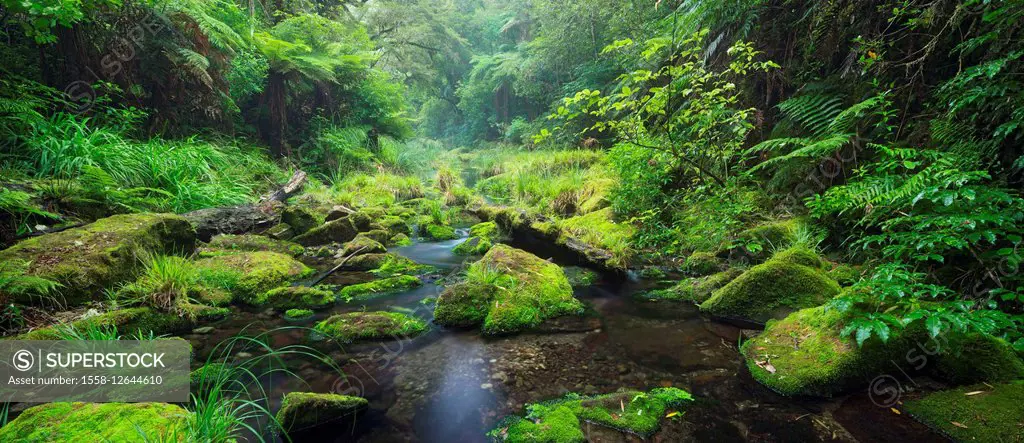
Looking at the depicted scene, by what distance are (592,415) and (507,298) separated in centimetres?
165

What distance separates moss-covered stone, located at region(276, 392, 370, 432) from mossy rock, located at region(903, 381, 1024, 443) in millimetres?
3118

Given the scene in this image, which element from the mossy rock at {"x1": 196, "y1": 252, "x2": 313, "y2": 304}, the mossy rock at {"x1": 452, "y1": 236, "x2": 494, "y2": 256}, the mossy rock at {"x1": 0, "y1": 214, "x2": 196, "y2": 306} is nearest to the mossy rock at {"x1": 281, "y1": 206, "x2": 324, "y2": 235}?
the mossy rock at {"x1": 196, "y1": 252, "x2": 313, "y2": 304}

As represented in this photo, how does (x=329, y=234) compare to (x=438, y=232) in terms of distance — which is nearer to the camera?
(x=329, y=234)

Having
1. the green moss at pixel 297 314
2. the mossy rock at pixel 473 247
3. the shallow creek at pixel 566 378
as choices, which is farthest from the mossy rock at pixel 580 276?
the green moss at pixel 297 314

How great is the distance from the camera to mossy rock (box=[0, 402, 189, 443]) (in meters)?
1.51

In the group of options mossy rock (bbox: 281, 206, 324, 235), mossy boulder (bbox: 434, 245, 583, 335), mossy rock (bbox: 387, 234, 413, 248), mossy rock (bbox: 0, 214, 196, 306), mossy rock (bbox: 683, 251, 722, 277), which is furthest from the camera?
mossy rock (bbox: 387, 234, 413, 248)

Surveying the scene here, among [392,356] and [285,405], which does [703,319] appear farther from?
[285,405]

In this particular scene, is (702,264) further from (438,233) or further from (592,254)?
(438,233)

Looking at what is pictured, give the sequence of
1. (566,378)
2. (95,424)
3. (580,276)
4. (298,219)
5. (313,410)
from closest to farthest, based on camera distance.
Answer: (95,424) → (313,410) → (566,378) → (580,276) → (298,219)

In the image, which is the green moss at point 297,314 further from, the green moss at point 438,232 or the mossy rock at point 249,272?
the green moss at point 438,232

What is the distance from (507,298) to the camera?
374 cm

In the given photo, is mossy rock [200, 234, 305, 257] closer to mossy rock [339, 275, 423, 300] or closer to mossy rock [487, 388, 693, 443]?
mossy rock [339, 275, 423, 300]

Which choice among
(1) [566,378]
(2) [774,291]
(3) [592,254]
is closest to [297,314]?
(1) [566,378]

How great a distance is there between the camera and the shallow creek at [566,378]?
211 cm
